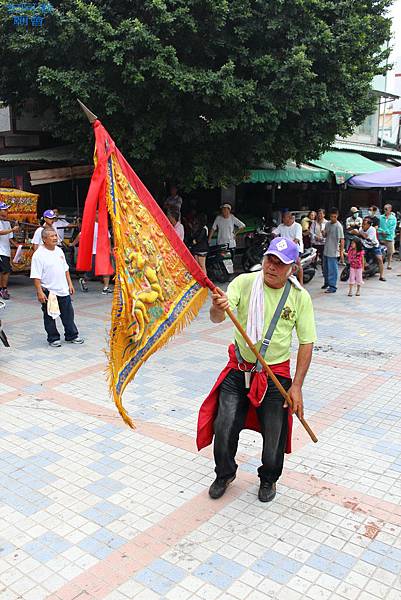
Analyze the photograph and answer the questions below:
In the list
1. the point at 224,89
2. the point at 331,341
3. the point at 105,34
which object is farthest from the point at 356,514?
the point at 105,34

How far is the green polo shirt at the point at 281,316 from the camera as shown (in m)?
3.35

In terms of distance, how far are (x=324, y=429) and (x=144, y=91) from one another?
6582 mm

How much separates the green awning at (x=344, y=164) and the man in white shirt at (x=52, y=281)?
949cm

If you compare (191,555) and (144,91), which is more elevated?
(144,91)

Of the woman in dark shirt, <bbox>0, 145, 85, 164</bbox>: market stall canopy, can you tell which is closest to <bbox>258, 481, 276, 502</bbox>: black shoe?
the woman in dark shirt

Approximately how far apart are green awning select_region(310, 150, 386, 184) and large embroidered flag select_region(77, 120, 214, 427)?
12.0m

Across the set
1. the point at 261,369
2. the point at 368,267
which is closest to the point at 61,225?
the point at 368,267

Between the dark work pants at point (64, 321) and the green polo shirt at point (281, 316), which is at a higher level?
the green polo shirt at point (281, 316)

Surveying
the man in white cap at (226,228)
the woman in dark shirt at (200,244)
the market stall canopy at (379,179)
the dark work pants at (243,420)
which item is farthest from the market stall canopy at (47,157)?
the dark work pants at (243,420)

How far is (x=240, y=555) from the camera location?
3.07 m

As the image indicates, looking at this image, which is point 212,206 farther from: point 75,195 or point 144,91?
point 144,91

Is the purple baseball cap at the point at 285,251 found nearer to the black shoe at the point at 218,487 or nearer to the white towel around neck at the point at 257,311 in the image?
the white towel around neck at the point at 257,311

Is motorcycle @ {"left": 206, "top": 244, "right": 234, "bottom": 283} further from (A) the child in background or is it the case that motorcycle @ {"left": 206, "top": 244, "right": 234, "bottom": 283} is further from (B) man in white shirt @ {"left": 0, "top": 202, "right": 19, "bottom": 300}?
(B) man in white shirt @ {"left": 0, "top": 202, "right": 19, "bottom": 300}

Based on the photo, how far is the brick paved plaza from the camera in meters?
2.89
